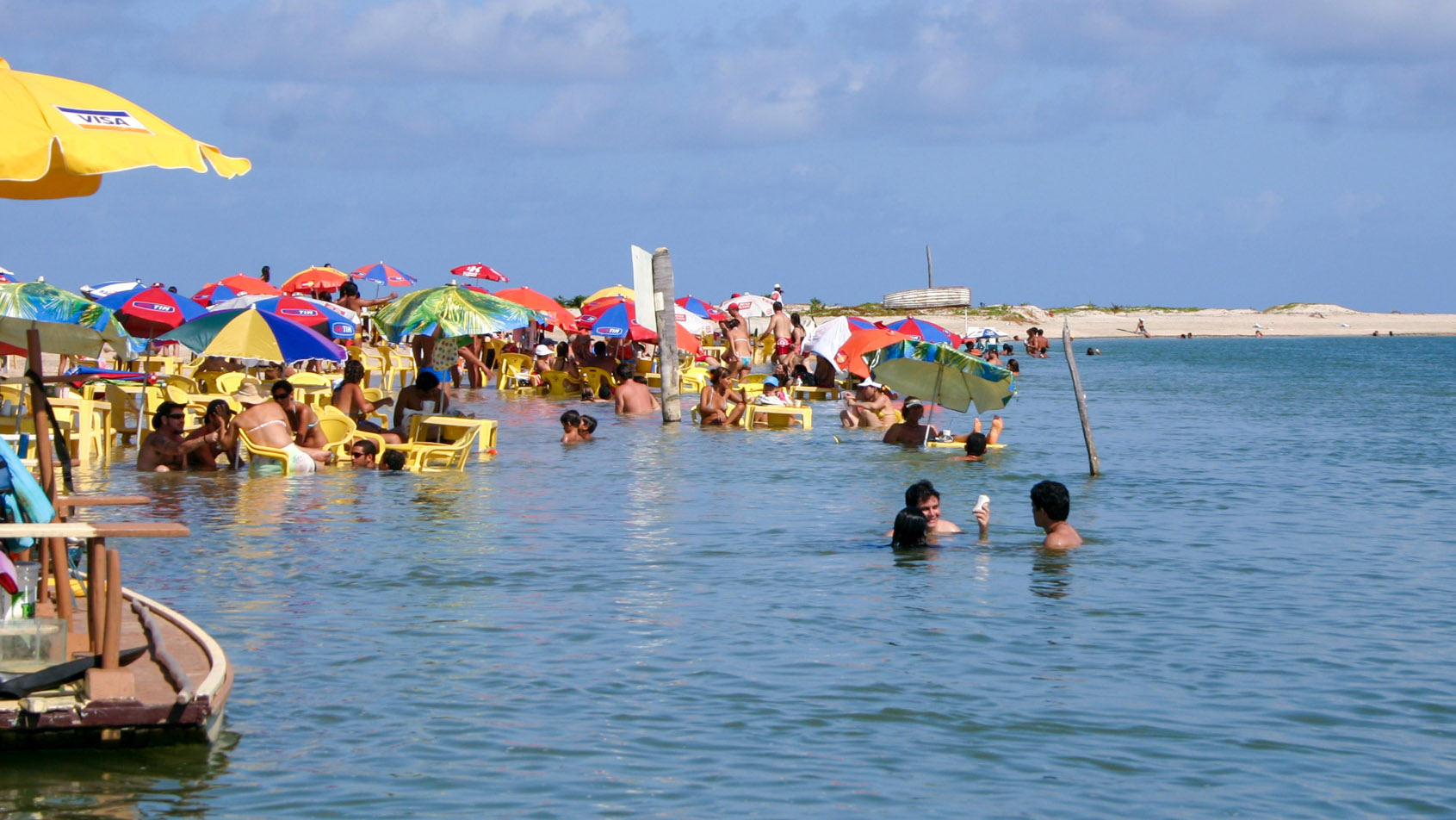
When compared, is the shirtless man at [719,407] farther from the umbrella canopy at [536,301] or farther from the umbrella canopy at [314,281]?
the umbrella canopy at [314,281]

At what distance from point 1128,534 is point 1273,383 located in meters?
33.5

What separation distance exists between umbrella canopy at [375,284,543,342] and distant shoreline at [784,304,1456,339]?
48.5 m

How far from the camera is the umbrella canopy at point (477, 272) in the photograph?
3438 cm

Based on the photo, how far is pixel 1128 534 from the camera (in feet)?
40.4

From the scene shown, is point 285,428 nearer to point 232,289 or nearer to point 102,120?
point 102,120

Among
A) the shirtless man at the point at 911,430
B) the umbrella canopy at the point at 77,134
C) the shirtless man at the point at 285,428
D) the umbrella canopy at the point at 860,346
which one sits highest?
the umbrella canopy at the point at 77,134

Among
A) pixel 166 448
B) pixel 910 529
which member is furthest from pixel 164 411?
pixel 910 529

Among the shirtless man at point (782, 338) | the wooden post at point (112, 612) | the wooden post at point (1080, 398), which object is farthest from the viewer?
the shirtless man at point (782, 338)

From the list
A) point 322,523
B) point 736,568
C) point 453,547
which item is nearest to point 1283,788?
point 736,568

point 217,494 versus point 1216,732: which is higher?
point 217,494

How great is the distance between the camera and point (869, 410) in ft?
67.6

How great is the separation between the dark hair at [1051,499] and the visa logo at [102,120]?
21.7 feet

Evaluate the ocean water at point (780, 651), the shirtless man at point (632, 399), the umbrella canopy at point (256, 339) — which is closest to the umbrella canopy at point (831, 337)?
the shirtless man at point (632, 399)

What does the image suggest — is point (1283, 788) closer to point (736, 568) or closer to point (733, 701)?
point (733, 701)
